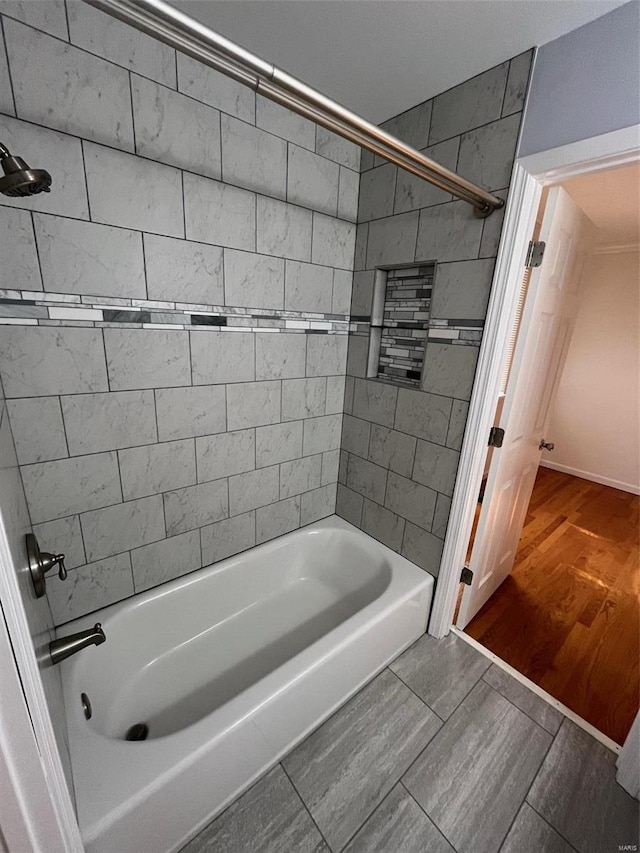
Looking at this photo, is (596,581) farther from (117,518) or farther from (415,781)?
(117,518)

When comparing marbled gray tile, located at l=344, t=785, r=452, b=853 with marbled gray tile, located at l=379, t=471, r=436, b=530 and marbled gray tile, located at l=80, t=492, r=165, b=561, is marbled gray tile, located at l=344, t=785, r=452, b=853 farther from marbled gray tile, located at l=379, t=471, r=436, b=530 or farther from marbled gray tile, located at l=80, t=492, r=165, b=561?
marbled gray tile, located at l=80, t=492, r=165, b=561

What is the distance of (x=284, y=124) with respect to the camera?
149 centimetres

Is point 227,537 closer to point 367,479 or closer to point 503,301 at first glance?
point 367,479

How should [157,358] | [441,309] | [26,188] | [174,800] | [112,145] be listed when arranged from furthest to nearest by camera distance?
1. [441,309]
2. [157,358]
3. [112,145]
4. [174,800]
5. [26,188]

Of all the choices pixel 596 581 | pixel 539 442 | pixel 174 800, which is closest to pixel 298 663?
pixel 174 800

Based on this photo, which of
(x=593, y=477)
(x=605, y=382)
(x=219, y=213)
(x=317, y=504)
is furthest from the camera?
(x=593, y=477)

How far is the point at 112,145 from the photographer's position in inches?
45.2

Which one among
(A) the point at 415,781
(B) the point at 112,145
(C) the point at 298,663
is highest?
(B) the point at 112,145

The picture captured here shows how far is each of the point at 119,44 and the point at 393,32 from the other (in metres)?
0.86

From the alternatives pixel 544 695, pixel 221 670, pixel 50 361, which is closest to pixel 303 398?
pixel 50 361

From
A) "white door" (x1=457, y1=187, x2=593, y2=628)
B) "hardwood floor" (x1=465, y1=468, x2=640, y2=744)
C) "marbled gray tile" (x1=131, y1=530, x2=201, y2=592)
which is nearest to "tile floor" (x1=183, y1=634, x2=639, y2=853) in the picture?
"hardwood floor" (x1=465, y1=468, x2=640, y2=744)

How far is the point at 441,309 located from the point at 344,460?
3.32ft

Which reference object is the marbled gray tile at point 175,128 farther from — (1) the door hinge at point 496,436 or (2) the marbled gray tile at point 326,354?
(1) the door hinge at point 496,436

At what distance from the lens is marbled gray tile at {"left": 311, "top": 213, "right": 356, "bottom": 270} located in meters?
1.71
